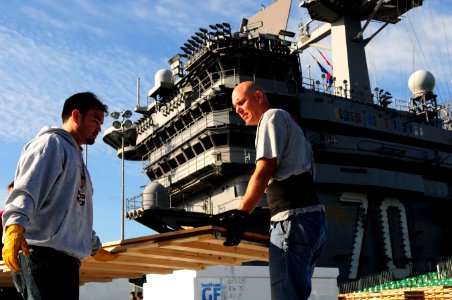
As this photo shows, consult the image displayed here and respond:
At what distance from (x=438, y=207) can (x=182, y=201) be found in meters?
17.4

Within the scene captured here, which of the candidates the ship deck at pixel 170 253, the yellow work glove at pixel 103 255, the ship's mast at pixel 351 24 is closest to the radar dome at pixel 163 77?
the ship's mast at pixel 351 24

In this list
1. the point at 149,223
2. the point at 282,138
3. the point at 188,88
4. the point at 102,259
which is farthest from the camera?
the point at 188,88

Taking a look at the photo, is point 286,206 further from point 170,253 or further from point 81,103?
point 81,103

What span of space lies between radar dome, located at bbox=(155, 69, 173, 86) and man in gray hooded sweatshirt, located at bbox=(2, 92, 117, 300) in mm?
33060

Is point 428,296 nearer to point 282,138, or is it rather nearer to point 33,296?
point 282,138

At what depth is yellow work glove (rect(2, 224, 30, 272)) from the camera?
3057 millimetres

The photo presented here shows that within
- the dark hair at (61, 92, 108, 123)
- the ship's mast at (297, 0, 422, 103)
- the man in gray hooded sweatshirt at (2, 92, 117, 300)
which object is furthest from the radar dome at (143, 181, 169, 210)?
the man in gray hooded sweatshirt at (2, 92, 117, 300)

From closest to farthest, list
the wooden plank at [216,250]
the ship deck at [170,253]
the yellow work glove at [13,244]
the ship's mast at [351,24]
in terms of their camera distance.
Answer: the yellow work glove at [13,244]
the ship deck at [170,253]
the wooden plank at [216,250]
the ship's mast at [351,24]

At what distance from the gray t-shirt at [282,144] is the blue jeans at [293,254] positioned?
1.10 feet

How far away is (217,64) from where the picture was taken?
3052 cm

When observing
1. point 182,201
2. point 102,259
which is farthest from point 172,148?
point 102,259

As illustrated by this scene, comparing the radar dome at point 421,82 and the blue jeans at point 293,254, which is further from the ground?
the radar dome at point 421,82

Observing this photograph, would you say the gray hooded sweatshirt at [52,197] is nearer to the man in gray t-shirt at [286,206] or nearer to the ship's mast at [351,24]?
the man in gray t-shirt at [286,206]

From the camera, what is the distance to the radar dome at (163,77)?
36406 millimetres
